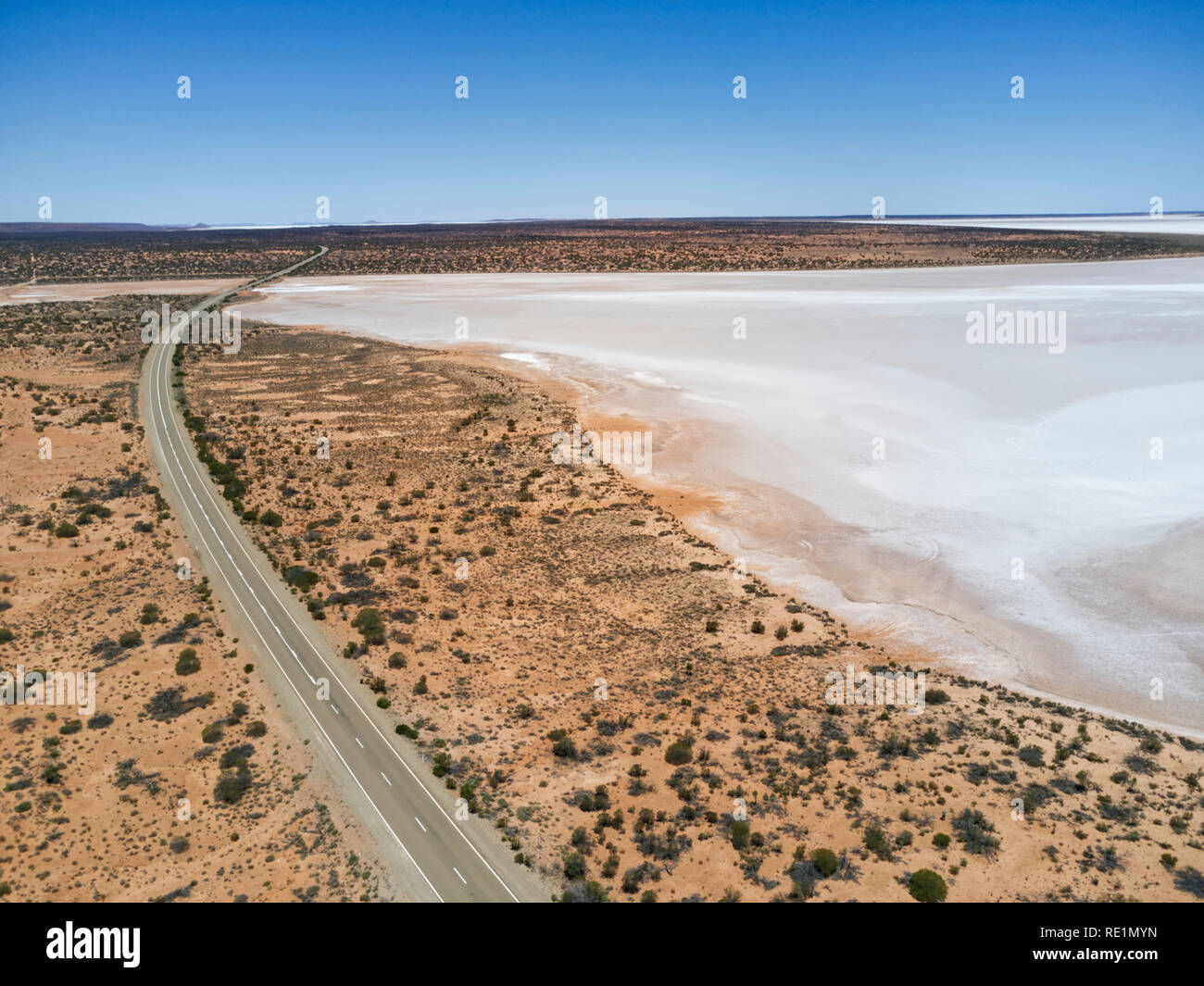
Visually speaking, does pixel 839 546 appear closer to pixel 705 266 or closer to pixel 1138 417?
pixel 1138 417

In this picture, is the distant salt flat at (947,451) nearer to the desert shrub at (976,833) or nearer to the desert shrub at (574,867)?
the desert shrub at (976,833)

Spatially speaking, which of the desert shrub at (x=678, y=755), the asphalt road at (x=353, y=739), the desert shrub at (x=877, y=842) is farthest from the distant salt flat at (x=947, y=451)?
the asphalt road at (x=353, y=739)

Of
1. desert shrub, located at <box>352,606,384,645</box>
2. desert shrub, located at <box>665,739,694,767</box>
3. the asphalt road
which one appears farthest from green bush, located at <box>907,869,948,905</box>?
desert shrub, located at <box>352,606,384,645</box>

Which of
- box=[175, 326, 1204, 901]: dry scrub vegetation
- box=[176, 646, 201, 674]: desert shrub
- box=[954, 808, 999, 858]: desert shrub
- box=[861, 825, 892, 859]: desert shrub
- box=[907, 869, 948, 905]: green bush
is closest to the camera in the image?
box=[907, 869, 948, 905]: green bush

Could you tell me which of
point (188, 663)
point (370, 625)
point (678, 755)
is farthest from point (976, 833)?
point (188, 663)

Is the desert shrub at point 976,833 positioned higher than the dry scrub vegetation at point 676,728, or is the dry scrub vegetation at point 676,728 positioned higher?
the dry scrub vegetation at point 676,728

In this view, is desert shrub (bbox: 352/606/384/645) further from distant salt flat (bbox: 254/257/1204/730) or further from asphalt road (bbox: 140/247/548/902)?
distant salt flat (bbox: 254/257/1204/730)
